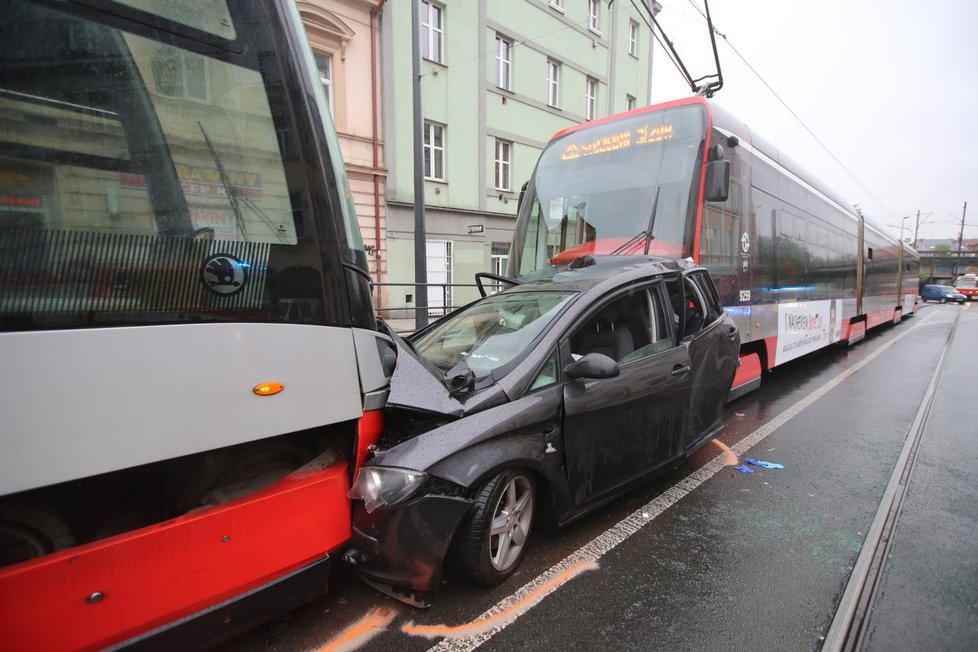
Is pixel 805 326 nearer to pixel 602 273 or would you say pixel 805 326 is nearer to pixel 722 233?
pixel 722 233

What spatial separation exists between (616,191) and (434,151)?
1148cm

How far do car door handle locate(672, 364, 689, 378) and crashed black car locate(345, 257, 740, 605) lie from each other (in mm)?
13

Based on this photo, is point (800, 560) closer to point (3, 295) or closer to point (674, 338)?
point (674, 338)

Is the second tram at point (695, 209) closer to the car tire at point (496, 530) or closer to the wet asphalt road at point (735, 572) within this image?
the wet asphalt road at point (735, 572)

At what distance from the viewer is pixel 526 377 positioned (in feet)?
8.71

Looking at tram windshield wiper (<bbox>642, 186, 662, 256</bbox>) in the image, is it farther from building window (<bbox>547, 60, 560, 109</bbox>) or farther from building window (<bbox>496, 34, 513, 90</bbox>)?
building window (<bbox>547, 60, 560, 109</bbox>)

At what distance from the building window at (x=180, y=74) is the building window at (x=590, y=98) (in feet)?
70.7

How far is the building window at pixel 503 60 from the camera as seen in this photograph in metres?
17.2

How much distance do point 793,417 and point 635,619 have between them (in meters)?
4.67

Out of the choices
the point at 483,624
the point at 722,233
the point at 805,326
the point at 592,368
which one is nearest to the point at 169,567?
the point at 483,624

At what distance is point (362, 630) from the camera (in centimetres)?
227

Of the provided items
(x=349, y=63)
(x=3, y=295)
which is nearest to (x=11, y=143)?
(x=3, y=295)

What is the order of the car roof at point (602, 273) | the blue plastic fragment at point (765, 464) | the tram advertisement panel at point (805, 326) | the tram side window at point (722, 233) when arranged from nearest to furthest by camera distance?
the car roof at point (602, 273) < the blue plastic fragment at point (765, 464) < the tram side window at point (722, 233) < the tram advertisement panel at point (805, 326)

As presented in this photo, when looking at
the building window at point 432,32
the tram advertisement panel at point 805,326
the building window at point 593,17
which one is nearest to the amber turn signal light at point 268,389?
the tram advertisement panel at point 805,326
